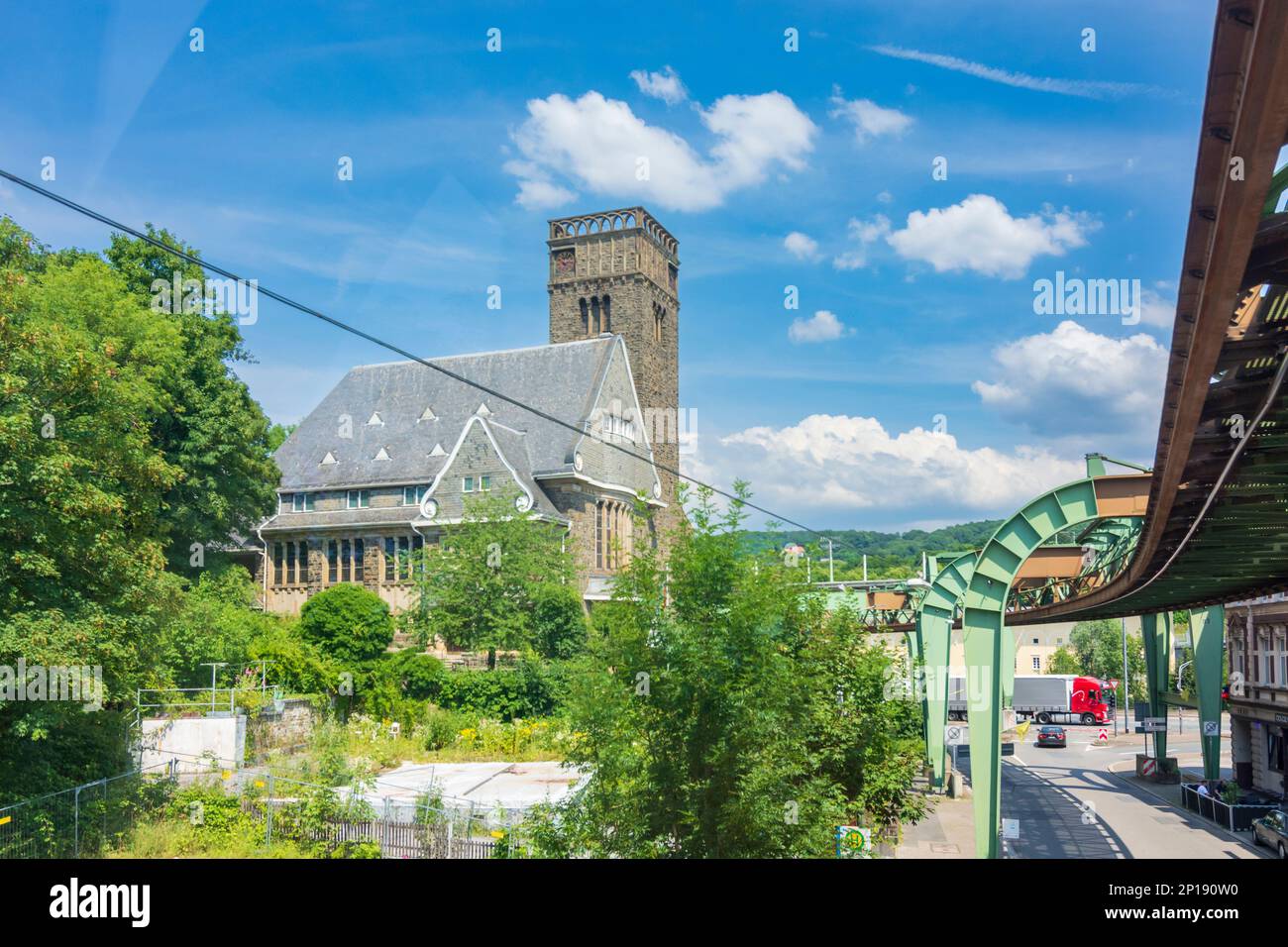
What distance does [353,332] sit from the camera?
1202 cm

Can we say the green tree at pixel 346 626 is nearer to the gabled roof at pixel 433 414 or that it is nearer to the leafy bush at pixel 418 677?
the leafy bush at pixel 418 677

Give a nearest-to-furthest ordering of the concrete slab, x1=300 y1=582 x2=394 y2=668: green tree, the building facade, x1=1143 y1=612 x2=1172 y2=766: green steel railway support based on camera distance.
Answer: the concrete slab, the building facade, x1=300 y1=582 x2=394 y2=668: green tree, x1=1143 y1=612 x2=1172 y2=766: green steel railway support

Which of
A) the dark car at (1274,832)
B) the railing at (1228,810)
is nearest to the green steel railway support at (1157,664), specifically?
the railing at (1228,810)

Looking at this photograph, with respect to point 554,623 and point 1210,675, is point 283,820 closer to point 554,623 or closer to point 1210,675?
point 554,623

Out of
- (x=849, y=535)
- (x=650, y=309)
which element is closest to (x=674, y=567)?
(x=650, y=309)

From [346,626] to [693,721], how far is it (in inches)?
1267

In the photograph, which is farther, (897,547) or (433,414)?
(897,547)

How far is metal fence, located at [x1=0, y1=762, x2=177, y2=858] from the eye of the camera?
1852cm

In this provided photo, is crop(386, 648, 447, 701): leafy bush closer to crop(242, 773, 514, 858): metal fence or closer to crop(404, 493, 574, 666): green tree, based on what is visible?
crop(404, 493, 574, 666): green tree

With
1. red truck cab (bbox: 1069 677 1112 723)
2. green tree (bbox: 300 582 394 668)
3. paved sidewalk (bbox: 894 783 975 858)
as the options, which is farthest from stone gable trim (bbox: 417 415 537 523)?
red truck cab (bbox: 1069 677 1112 723)

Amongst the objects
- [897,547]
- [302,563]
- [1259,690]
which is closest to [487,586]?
[302,563]

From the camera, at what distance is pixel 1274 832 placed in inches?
999

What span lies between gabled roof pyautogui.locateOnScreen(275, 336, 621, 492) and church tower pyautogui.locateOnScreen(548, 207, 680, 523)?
9726mm

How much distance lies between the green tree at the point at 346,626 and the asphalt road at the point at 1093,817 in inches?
954
